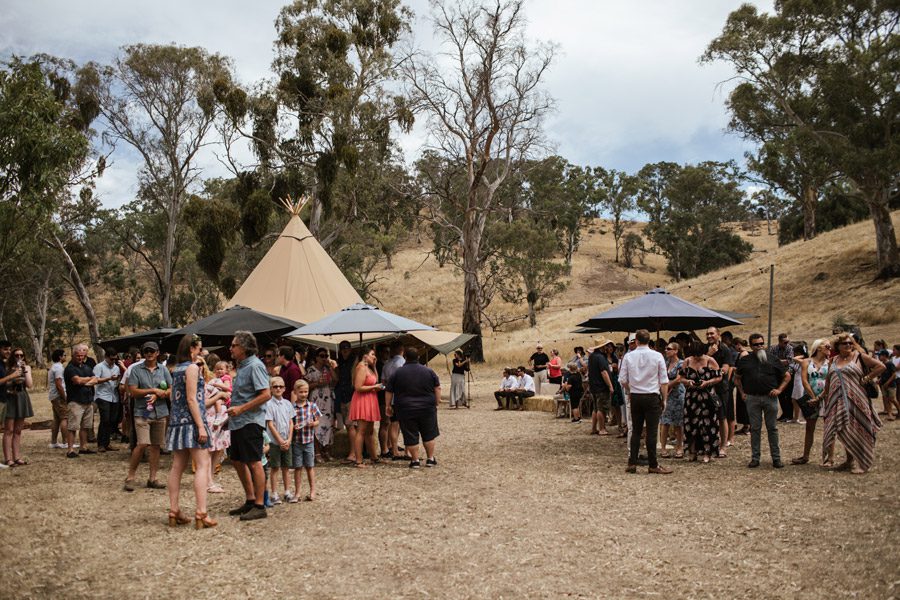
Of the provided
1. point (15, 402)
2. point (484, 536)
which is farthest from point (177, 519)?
point (15, 402)

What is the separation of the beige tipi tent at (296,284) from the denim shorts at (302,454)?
8.53m

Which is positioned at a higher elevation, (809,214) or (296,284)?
(809,214)

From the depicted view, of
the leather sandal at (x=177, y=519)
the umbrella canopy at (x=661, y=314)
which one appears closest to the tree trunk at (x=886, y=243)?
the umbrella canopy at (x=661, y=314)

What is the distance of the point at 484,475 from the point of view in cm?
832

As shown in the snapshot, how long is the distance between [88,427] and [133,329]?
39.7 meters

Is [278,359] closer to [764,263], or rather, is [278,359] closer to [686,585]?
[686,585]

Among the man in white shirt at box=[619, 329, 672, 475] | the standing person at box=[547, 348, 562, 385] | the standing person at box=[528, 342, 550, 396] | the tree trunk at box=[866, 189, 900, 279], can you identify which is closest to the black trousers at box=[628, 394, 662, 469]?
the man in white shirt at box=[619, 329, 672, 475]

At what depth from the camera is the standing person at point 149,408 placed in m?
7.54

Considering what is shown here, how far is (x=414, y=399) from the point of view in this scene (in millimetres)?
8711

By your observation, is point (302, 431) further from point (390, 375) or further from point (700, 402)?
point (700, 402)

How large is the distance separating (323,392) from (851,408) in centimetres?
622

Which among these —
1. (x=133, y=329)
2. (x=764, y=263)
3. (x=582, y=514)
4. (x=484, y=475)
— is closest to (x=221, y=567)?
(x=582, y=514)

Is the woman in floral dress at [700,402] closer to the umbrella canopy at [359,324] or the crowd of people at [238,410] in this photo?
the crowd of people at [238,410]

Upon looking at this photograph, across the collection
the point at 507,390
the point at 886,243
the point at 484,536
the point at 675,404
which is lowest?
the point at 484,536
